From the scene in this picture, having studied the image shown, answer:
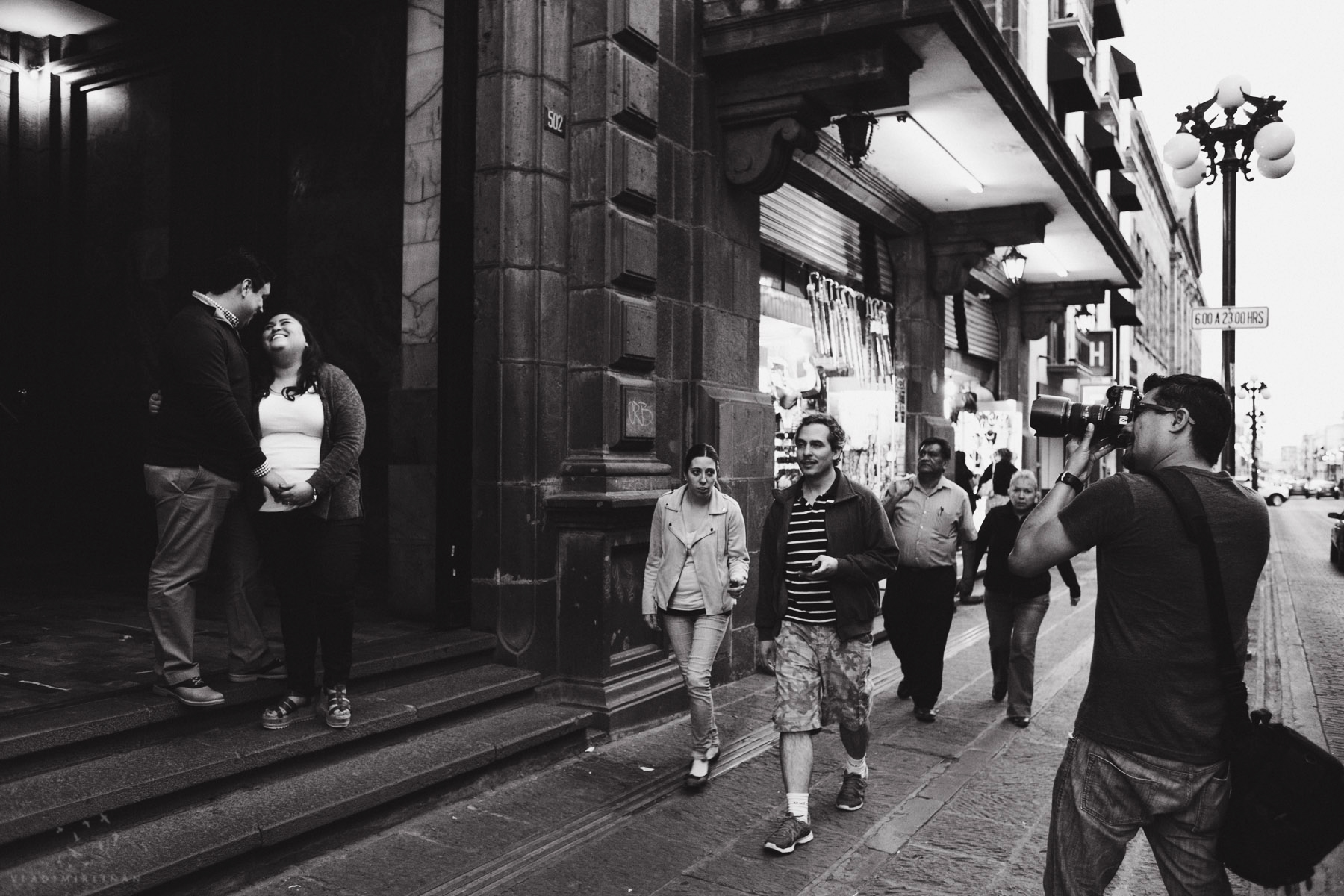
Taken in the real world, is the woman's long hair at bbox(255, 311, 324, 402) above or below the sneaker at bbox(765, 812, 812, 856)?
above

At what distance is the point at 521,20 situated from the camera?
6.37 metres

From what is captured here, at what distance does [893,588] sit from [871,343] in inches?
219

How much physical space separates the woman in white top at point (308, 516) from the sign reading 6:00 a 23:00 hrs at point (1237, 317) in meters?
9.76

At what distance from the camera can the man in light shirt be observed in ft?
23.1

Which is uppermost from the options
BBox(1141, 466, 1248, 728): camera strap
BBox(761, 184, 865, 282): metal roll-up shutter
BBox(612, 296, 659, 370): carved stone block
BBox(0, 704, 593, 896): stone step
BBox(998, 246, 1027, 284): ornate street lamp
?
BBox(998, 246, 1027, 284): ornate street lamp

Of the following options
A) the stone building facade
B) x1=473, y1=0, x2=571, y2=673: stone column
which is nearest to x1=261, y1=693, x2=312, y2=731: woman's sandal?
the stone building facade

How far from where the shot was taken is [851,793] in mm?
5094

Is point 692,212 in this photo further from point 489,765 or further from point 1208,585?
point 1208,585

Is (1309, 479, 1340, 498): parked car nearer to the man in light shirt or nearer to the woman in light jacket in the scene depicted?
the man in light shirt

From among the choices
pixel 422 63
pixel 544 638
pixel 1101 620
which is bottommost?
pixel 544 638

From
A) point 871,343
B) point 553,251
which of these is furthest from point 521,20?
point 871,343

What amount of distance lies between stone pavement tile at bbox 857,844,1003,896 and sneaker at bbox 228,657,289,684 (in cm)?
284

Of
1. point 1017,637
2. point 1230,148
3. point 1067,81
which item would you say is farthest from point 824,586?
point 1067,81

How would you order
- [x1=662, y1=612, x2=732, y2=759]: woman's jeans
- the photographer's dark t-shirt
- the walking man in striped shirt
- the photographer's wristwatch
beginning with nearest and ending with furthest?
1. the photographer's dark t-shirt
2. the photographer's wristwatch
3. the walking man in striped shirt
4. [x1=662, y1=612, x2=732, y2=759]: woman's jeans
